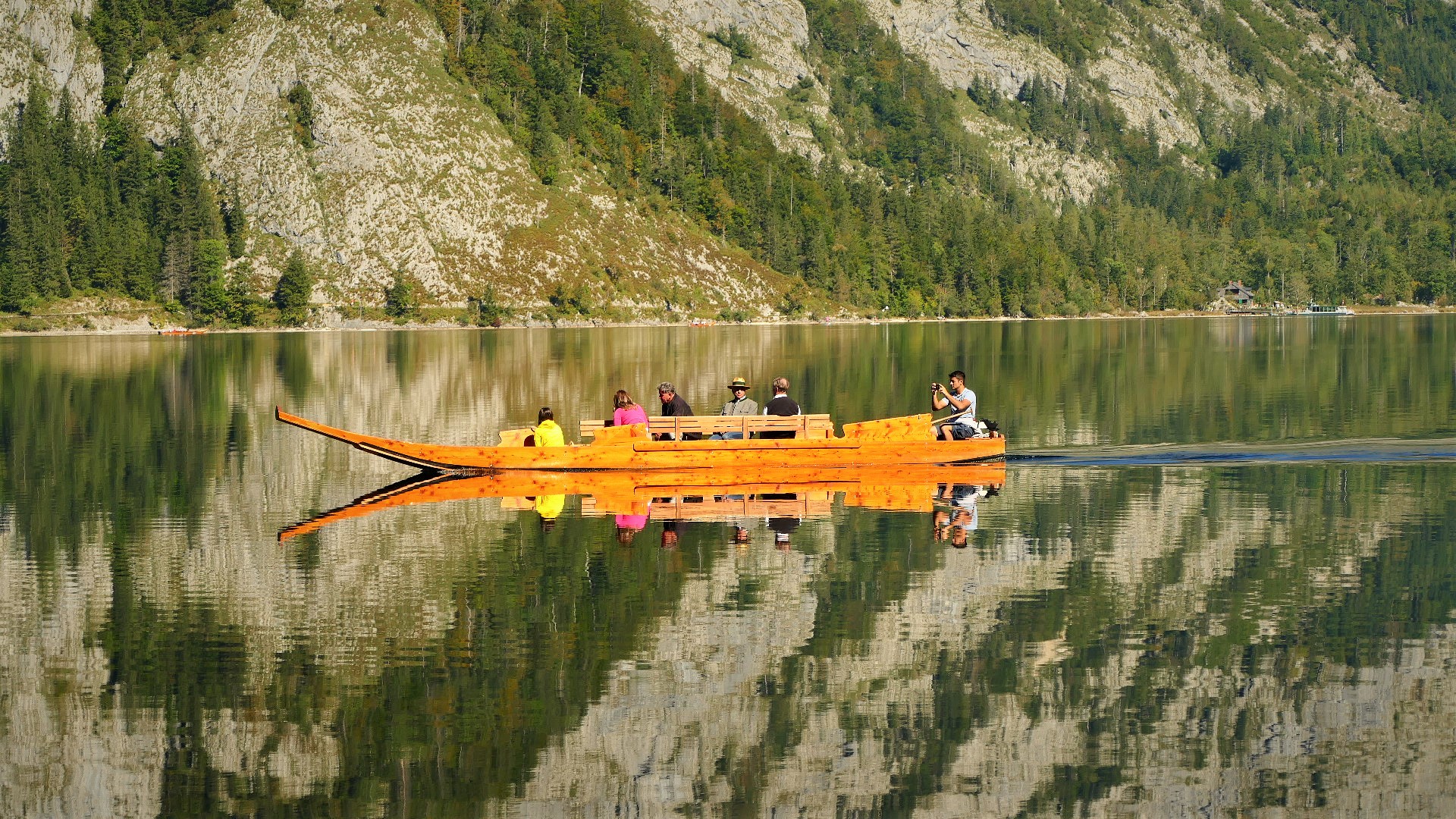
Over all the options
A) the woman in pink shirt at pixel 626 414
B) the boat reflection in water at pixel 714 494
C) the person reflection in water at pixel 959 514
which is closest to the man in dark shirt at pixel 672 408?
the woman in pink shirt at pixel 626 414

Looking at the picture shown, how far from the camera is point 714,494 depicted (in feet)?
119

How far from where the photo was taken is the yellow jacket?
3850cm

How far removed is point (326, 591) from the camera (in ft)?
83.4

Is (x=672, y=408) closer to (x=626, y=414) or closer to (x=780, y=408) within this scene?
(x=626, y=414)

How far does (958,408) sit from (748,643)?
2028cm

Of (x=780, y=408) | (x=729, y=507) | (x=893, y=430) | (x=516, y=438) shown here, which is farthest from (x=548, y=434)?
(x=893, y=430)

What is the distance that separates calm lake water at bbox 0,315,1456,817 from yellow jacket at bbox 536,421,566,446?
9.97 ft

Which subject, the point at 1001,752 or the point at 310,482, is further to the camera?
the point at 310,482

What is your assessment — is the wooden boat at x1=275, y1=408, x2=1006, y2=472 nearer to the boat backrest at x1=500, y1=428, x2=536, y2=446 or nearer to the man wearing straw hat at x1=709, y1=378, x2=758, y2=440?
the boat backrest at x1=500, y1=428, x2=536, y2=446

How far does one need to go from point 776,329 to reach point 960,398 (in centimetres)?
15568

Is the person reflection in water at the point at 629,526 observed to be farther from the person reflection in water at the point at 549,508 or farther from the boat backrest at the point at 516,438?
the boat backrest at the point at 516,438

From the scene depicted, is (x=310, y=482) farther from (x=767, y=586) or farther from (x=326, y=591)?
(x=767, y=586)

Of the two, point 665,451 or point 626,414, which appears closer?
point 665,451

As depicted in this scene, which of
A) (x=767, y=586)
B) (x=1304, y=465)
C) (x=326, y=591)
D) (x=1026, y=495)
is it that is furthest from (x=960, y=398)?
(x=326, y=591)
